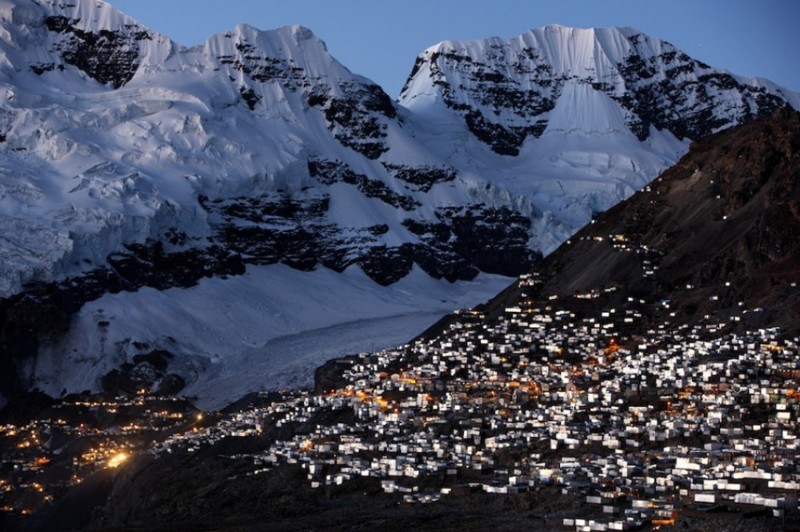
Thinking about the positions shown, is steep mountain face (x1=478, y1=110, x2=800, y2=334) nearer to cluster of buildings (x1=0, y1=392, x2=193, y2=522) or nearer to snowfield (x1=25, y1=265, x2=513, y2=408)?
cluster of buildings (x1=0, y1=392, x2=193, y2=522)

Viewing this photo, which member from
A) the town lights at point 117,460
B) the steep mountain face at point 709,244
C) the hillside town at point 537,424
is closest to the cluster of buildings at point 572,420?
the hillside town at point 537,424

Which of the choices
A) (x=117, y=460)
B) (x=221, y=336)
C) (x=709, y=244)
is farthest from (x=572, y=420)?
(x=221, y=336)

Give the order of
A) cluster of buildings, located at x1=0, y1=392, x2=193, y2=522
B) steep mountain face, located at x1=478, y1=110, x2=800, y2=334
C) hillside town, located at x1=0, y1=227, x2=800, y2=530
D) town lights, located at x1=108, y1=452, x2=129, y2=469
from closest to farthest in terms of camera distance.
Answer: hillside town, located at x1=0, y1=227, x2=800, y2=530
steep mountain face, located at x1=478, y1=110, x2=800, y2=334
cluster of buildings, located at x1=0, y1=392, x2=193, y2=522
town lights, located at x1=108, y1=452, x2=129, y2=469

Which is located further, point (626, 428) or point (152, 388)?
point (152, 388)

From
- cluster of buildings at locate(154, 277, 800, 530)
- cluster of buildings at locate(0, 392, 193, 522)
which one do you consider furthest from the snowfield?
cluster of buildings at locate(154, 277, 800, 530)

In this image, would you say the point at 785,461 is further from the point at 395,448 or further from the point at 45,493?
the point at 45,493

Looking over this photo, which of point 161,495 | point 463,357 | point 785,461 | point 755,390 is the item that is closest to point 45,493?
point 161,495
